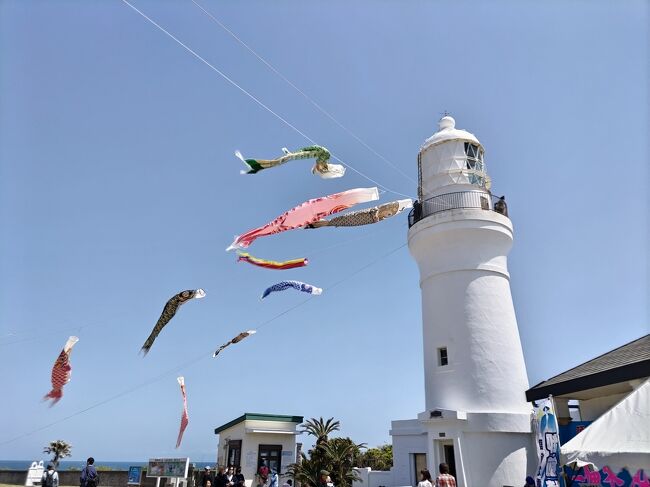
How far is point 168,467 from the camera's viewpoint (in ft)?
57.6

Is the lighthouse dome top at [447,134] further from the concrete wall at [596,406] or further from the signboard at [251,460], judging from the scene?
the signboard at [251,460]

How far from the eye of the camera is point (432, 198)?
1684 cm

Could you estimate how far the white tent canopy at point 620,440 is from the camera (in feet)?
24.5

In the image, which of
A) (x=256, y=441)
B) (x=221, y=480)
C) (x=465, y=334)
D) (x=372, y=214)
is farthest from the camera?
(x=256, y=441)

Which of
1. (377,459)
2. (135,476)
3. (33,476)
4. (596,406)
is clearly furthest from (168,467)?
(377,459)

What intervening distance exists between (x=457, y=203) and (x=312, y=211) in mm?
7354

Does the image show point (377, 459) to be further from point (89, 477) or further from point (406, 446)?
point (89, 477)

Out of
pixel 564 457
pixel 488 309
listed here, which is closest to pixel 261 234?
pixel 564 457

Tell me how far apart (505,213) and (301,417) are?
11861mm

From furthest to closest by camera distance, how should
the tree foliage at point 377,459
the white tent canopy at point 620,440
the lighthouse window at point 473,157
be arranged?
the tree foliage at point 377,459, the lighthouse window at point 473,157, the white tent canopy at point 620,440

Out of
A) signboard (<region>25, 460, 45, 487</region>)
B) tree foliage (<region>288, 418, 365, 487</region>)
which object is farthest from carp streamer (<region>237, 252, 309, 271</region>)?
signboard (<region>25, 460, 45, 487</region>)

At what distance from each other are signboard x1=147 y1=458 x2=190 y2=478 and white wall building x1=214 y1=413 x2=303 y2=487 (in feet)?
8.98

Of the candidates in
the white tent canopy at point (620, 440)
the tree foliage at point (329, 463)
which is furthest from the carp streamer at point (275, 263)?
the tree foliage at point (329, 463)

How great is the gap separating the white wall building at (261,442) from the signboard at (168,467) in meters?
2.74
